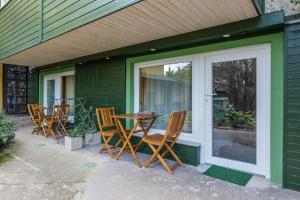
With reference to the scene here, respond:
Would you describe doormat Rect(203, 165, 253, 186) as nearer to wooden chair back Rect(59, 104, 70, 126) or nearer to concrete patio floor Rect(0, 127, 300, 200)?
concrete patio floor Rect(0, 127, 300, 200)

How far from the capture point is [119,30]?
10.1 ft

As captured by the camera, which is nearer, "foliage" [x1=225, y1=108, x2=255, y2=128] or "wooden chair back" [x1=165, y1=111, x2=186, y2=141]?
"wooden chair back" [x1=165, y1=111, x2=186, y2=141]

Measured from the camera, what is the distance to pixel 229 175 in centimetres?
287

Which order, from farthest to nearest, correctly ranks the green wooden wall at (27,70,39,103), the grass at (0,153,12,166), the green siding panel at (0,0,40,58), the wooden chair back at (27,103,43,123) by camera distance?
the green wooden wall at (27,70,39,103) < the wooden chair back at (27,103,43,123) < the green siding panel at (0,0,40,58) < the grass at (0,153,12,166)

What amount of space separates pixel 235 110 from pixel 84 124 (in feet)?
11.2

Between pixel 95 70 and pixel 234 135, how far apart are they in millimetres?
3635

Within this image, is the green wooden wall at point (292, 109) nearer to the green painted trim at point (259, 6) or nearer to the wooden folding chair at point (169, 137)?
the green painted trim at point (259, 6)

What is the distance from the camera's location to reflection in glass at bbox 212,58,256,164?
2.93 meters

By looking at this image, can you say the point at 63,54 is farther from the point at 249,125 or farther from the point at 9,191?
the point at 249,125

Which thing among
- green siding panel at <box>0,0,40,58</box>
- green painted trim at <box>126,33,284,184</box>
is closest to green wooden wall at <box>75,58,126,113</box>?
green siding panel at <box>0,0,40,58</box>

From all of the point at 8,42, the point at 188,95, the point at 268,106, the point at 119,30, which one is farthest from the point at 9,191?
the point at 8,42

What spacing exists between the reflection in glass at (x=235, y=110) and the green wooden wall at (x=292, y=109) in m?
0.48

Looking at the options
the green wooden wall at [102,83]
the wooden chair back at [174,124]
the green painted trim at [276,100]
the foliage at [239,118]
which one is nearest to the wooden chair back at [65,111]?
the green wooden wall at [102,83]

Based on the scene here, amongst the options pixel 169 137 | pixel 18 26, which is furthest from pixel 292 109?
pixel 18 26
